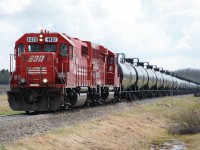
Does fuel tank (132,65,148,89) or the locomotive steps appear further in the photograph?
fuel tank (132,65,148,89)

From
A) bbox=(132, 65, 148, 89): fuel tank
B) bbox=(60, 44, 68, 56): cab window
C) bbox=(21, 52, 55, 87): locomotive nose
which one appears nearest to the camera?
bbox=(21, 52, 55, 87): locomotive nose

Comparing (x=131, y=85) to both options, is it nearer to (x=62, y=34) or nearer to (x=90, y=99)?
(x=90, y=99)

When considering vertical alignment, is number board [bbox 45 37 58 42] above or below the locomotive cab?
above

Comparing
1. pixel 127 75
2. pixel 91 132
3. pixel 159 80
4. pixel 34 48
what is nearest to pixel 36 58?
pixel 34 48

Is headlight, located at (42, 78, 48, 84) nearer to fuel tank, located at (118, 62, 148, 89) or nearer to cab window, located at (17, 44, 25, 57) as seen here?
cab window, located at (17, 44, 25, 57)

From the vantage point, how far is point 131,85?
3856 cm

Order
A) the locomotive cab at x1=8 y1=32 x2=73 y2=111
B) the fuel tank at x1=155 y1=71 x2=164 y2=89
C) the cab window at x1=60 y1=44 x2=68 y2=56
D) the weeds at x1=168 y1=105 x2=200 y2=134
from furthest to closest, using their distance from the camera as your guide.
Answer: the fuel tank at x1=155 y1=71 x2=164 y2=89 → the weeds at x1=168 y1=105 x2=200 y2=134 → the cab window at x1=60 y1=44 x2=68 y2=56 → the locomotive cab at x1=8 y1=32 x2=73 y2=111

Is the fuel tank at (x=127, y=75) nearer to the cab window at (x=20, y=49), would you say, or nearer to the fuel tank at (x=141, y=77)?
the fuel tank at (x=141, y=77)

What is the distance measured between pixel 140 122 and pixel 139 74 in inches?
740

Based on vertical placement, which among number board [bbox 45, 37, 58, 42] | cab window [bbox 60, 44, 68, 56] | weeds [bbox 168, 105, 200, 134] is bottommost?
weeds [bbox 168, 105, 200, 134]

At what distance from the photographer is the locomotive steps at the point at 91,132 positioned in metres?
12.7

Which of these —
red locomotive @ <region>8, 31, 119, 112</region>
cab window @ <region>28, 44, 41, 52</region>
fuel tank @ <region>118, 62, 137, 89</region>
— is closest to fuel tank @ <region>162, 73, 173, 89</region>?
fuel tank @ <region>118, 62, 137, 89</region>

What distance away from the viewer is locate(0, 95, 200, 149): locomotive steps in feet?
41.7

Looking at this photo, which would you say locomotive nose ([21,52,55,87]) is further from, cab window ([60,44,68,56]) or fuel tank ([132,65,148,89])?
fuel tank ([132,65,148,89])
